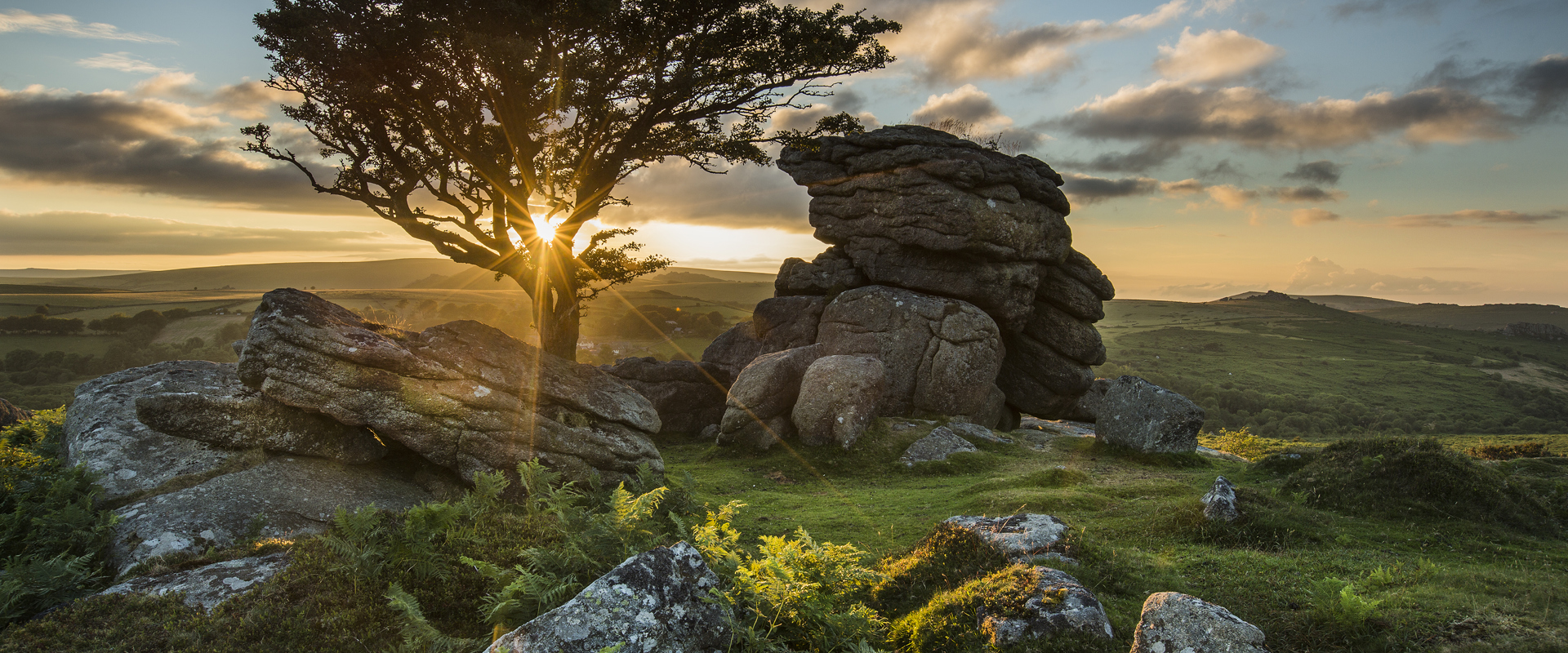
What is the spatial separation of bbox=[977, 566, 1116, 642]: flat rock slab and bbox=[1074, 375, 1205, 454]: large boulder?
68.4ft

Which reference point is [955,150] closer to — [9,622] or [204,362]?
[204,362]

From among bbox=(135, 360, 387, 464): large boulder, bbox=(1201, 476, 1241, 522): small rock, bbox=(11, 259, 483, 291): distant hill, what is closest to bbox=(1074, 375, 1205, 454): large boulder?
bbox=(1201, 476, 1241, 522): small rock

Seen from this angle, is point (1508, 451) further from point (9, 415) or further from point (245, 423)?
point (9, 415)

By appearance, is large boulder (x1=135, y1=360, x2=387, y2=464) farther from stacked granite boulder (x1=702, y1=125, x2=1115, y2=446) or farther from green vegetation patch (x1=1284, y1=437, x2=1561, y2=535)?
green vegetation patch (x1=1284, y1=437, x2=1561, y2=535)

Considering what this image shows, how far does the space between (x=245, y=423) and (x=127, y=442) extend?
1.79 meters

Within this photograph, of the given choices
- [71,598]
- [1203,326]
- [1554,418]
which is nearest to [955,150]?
[71,598]

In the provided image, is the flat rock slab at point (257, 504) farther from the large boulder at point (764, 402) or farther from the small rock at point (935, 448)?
the small rock at point (935, 448)

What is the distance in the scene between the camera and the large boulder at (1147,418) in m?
25.0

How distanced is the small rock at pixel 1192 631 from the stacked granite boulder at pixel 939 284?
23.4 m

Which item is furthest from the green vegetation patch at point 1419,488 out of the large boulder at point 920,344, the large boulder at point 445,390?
the large boulder at point 920,344

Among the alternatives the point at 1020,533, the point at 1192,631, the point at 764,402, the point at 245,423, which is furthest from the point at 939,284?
the point at 245,423

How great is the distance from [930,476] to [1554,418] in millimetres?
129111

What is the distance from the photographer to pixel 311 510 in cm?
1079

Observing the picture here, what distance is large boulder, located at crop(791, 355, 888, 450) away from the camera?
25.5 metres
